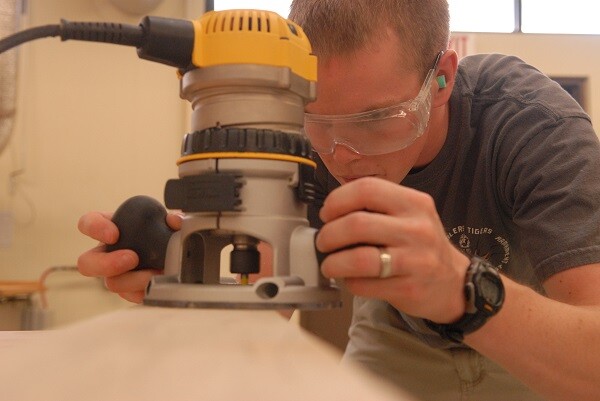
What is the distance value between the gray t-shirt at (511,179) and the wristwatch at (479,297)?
0.23 metres

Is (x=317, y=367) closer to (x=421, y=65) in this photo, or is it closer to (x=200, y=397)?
(x=200, y=397)

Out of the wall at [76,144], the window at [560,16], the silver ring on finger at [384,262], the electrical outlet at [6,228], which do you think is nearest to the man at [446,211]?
the silver ring on finger at [384,262]

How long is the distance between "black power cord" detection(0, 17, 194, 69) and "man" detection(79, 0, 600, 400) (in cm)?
18

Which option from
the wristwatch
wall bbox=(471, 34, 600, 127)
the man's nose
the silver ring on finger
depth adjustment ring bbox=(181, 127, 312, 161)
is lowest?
the wristwatch

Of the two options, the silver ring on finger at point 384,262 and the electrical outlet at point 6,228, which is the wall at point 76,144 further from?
the silver ring on finger at point 384,262

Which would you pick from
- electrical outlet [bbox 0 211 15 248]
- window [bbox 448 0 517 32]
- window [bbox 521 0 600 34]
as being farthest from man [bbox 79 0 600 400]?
window [bbox 521 0 600 34]

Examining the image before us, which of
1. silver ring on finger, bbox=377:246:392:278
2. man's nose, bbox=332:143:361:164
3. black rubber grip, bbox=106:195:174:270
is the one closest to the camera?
silver ring on finger, bbox=377:246:392:278

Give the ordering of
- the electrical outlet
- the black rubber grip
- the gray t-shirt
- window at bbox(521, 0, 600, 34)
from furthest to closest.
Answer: window at bbox(521, 0, 600, 34), the electrical outlet, the gray t-shirt, the black rubber grip

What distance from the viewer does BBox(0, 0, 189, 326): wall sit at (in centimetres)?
277

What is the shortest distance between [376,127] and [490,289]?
0.38 m

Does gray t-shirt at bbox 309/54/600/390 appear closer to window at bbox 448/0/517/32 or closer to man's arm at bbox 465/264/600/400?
man's arm at bbox 465/264/600/400

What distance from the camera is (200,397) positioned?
0.33 metres

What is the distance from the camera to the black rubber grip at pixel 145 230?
638 millimetres

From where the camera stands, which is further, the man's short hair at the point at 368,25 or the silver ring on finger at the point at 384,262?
the man's short hair at the point at 368,25
